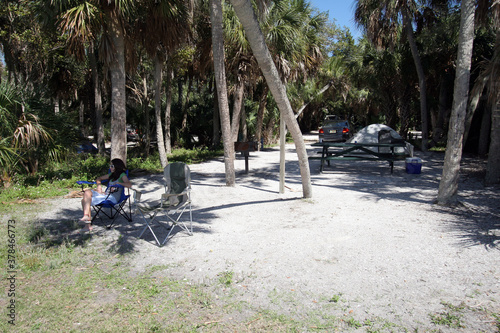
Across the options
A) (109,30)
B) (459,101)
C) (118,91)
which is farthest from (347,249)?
(109,30)

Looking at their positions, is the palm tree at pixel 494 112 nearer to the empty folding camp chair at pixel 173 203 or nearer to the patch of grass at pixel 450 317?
the patch of grass at pixel 450 317

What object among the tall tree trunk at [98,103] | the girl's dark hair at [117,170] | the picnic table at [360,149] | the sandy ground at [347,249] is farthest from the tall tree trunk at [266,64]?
the tall tree trunk at [98,103]

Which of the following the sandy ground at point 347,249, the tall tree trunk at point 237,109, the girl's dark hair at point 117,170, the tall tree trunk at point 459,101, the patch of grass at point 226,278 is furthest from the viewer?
the tall tree trunk at point 237,109

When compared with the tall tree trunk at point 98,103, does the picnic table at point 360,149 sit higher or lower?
lower

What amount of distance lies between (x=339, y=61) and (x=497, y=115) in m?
16.4

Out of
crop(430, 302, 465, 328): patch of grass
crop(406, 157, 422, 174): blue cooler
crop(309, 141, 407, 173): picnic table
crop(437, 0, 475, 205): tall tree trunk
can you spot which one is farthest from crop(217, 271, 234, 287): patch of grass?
crop(406, 157, 422, 174): blue cooler

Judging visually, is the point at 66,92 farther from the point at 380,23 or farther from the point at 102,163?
the point at 380,23

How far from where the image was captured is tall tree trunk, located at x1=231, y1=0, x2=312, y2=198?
5527mm

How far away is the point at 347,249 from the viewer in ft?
16.5

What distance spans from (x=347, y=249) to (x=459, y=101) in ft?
12.8

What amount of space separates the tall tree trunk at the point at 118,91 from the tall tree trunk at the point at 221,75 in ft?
7.36

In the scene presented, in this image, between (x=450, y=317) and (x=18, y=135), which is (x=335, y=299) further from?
(x=18, y=135)

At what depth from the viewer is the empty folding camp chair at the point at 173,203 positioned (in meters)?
5.54

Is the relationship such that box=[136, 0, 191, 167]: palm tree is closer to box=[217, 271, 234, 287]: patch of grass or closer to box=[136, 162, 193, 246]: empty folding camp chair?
box=[136, 162, 193, 246]: empty folding camp chair
